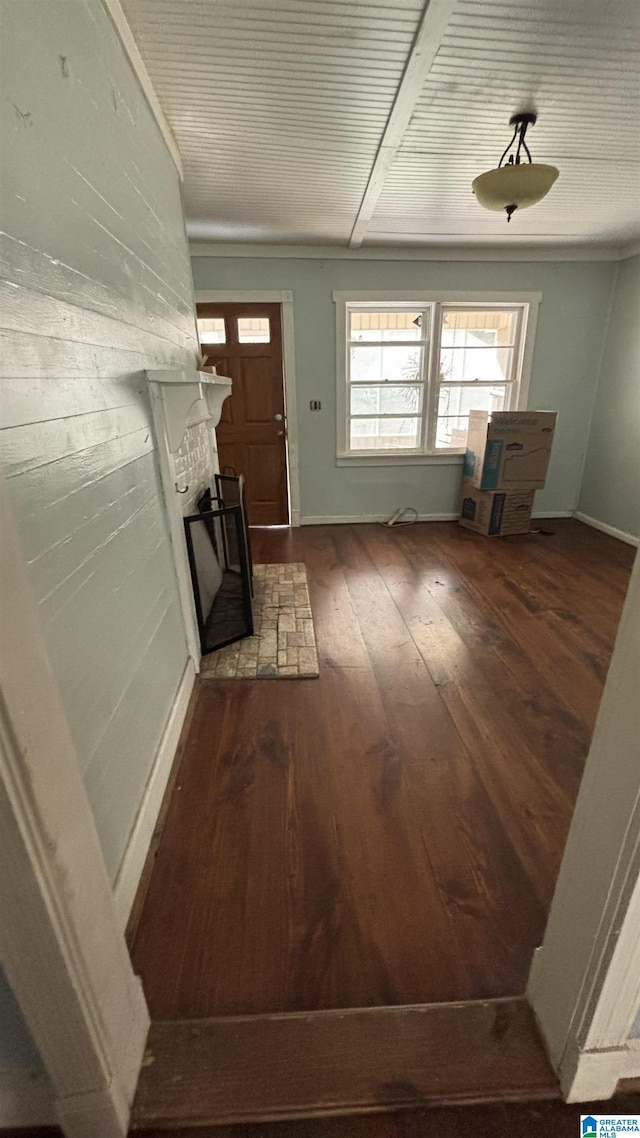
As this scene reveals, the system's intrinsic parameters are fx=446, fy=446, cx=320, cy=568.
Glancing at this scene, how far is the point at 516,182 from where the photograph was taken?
1890 millimetres

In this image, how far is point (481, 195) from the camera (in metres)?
2.02

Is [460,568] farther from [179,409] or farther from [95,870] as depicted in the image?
[95,870]

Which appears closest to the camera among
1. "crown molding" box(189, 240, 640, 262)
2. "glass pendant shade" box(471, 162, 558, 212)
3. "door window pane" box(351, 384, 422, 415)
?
"glass pendant shade" box(471, 162, 558, 212)

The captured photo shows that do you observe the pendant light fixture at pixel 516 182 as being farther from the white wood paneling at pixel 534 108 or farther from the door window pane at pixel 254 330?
the door window pane at pixel 254 330

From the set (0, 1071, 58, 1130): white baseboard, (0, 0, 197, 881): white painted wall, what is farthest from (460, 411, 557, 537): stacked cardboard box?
(0, 1071, 58, 1130): white baseboard

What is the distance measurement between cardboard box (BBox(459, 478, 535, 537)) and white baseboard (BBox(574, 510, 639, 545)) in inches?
26.9

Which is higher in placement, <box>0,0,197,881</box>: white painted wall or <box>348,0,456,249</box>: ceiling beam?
<box>348,0,456,249</box>: ceiling beam

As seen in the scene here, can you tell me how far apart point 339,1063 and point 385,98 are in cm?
315

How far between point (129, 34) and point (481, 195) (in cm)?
147

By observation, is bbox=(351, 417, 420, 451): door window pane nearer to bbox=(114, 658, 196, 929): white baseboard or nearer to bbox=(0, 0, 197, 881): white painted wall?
bbox=(0, 0, 197, 881): white painted wall

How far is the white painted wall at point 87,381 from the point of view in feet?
2.61

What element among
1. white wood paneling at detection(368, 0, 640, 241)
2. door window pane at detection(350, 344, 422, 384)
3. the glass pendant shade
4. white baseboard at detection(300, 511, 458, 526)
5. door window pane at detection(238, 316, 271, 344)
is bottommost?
white baseboard at detection(300, 511, 458, 526)

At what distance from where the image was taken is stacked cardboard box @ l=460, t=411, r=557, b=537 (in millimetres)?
3912

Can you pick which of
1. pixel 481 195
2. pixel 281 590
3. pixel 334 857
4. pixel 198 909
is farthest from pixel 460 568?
pixel 198 909
